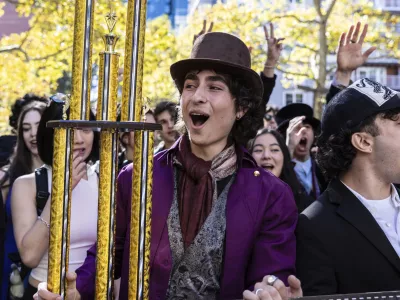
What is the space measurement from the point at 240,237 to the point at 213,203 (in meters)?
0.20

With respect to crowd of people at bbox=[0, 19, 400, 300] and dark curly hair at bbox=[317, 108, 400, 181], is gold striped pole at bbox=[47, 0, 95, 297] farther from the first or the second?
dark curly hair at bbox=[317, 108, 400, 181]

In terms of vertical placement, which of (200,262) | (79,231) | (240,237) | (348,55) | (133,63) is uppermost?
(348,55)

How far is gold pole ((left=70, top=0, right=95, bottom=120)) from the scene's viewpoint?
7.35ft

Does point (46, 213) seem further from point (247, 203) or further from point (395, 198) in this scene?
point (395, 198)

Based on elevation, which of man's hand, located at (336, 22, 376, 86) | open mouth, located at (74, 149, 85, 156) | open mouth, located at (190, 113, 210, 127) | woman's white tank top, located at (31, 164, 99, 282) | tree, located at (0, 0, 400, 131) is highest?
tree, located at (0, 0, 400, 131)

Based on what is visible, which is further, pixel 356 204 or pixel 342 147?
pixel 342 147

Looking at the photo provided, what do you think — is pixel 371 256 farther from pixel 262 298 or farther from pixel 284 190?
pixel 262 298

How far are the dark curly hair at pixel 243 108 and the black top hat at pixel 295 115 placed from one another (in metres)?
4.00

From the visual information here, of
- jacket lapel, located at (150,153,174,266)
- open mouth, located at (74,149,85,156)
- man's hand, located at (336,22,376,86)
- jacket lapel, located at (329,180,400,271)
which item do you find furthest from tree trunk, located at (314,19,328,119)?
jacket lapel, located at (150,153,174,266)

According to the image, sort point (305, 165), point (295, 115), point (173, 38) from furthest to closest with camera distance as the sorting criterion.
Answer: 1. point (173, 38)
2. point (295, 115)
3. point (305, 165)

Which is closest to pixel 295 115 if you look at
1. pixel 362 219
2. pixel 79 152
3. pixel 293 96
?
pixel 79 152

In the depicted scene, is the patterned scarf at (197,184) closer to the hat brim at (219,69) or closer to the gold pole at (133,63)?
the hat brim at (219,69)

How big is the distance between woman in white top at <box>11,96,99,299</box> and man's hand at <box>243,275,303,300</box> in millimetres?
1409

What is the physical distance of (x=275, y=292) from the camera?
2.36 m
